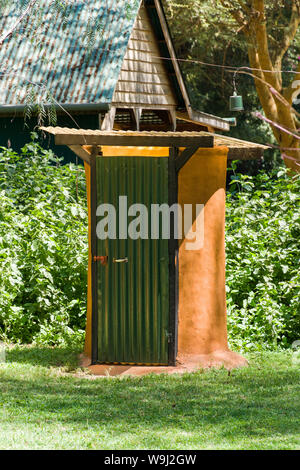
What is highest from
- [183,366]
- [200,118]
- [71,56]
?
[71,56]

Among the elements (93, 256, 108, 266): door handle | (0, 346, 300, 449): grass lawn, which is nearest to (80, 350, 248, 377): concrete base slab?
(0, 346, 300, 449): grass lawn

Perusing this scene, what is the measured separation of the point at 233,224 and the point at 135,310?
3.33 metres

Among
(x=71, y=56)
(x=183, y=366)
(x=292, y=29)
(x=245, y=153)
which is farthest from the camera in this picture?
(x=292, y=29)

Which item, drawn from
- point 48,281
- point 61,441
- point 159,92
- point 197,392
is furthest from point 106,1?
point 61,441

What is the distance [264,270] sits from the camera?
10773 millimetres

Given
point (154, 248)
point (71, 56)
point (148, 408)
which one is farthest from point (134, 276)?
point (71, 56)

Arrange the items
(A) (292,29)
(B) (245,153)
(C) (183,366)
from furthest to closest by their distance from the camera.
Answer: (A) (292,29)
(B) (245,153)
(C) (183,366)

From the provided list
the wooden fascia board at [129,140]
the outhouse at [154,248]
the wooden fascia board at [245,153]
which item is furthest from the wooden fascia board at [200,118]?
the wooden fascia board at [129,140]

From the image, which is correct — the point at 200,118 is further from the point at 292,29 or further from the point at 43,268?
the point at 43,268

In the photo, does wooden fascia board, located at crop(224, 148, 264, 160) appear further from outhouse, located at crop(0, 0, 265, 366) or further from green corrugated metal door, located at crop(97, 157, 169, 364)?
green corrugated metal door, located at crop(97, 157, 169, 364)

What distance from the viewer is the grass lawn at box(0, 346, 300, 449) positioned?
5848 millimetres

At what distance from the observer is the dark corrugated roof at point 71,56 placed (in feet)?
48.2

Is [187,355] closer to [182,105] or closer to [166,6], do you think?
[182,105]

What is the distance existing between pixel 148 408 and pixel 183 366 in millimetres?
1852
